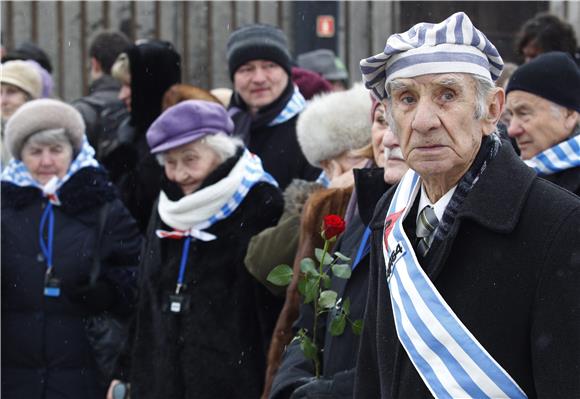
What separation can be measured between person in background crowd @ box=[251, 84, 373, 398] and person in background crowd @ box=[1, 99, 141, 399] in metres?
1.10

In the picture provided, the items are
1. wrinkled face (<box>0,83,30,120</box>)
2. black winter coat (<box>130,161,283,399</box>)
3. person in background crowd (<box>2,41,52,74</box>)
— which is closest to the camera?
black winter coat (<box>130,161,283,399</box>)

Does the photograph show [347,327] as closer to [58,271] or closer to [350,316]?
[350,316]

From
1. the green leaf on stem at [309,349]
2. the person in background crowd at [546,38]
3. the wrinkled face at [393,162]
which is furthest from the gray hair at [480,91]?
the person in background crowd at [546,38]

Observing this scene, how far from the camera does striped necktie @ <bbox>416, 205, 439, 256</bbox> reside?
3.04 meters

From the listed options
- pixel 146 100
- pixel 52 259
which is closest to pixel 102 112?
pixel 146 100

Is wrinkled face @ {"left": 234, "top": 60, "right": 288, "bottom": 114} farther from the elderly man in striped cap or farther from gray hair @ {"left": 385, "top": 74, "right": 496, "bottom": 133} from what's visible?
gray hair @ {"left": 385, "top": 74, "right": 496, "bottom": 133}

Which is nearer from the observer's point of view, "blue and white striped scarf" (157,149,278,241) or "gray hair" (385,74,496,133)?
"gray hair" (385,74,496,133)

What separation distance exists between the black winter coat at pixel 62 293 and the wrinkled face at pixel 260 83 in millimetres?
993

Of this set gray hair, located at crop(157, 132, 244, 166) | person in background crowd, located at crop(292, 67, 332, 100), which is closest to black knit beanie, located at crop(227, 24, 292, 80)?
person in background crowd, located at crop(292, 67, 332, 100)

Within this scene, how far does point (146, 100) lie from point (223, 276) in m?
2.23

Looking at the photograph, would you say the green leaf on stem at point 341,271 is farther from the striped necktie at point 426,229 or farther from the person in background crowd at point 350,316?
the striped necktie at point 426,229

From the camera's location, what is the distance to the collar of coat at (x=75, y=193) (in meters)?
6.04

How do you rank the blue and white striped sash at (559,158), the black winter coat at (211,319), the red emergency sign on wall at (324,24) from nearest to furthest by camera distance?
the blue and white striped sash at (559,158), the black winter coat at (211,319), the red emergency sign on wall at (324,24)

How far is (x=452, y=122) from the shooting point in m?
3.00
